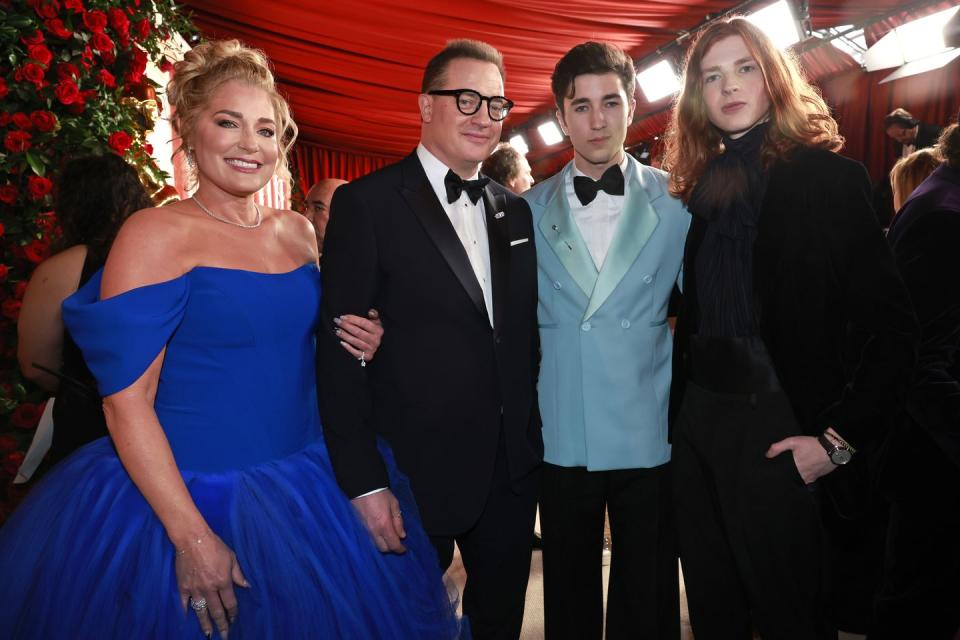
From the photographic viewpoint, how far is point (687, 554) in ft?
5.88

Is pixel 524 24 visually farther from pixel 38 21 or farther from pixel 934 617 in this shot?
pixel 934 617

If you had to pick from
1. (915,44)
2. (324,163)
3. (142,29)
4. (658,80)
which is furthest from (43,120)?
(324,163)

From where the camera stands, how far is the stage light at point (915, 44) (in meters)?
3.97

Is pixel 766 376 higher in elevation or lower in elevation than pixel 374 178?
lower

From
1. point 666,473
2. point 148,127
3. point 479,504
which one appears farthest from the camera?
point 148,127

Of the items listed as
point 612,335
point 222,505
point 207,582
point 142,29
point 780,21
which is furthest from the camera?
point 780,21

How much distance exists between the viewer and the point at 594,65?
6.45 feet

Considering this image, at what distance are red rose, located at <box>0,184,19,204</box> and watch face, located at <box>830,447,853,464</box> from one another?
8.55ft

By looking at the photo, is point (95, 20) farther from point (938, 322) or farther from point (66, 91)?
point (938, 322)

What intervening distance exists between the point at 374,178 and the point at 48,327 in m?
1.24

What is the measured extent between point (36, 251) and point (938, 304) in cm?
283

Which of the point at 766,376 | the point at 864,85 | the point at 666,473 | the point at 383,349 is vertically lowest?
the point at 666,473

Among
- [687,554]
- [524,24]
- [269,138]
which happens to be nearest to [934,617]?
[687,554]

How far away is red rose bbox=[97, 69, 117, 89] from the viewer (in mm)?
2533
